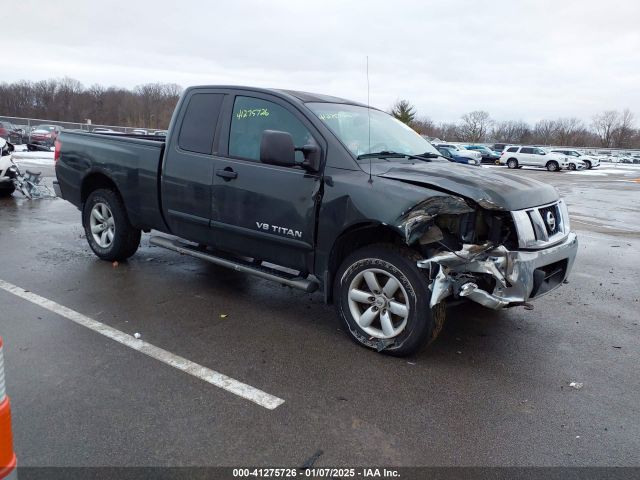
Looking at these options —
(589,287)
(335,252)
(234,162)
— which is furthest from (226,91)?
(589,287)

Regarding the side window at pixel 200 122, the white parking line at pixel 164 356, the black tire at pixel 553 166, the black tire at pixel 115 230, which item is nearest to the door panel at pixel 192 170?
the side window at pixel 200 122

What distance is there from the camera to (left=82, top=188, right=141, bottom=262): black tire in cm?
594

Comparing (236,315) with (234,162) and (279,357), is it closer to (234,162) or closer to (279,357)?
(279,357)

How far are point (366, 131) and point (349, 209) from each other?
1100 millimetres

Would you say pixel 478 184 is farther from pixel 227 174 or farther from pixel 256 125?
pixel 227 174

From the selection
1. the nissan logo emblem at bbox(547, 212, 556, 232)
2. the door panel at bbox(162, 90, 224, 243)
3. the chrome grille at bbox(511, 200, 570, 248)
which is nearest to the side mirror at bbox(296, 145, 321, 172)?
the door panel at bbox(162, 90, 224, 243)

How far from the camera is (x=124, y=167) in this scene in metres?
5.68

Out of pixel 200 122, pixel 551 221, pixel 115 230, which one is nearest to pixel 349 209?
pixel 551 221

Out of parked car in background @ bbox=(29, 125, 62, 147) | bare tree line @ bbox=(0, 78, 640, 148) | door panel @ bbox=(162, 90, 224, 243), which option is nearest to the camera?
door panel @ bbox=(162, 90, 224, 243)

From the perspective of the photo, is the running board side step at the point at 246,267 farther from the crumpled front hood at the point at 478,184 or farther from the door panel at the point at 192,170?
the crumpled front hood at the point at 478,184

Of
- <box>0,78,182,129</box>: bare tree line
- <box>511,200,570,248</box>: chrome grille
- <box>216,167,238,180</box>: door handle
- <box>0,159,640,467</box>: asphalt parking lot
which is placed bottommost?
<box>0,159,640,467</box>: asphalt parking lot

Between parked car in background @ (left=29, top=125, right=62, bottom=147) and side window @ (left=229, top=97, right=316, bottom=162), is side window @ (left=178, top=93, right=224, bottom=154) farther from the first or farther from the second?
parked car in background @ (left=29, top=125, right=62, bottom=147)

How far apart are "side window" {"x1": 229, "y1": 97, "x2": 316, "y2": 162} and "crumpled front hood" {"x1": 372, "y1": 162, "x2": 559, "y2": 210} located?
A: 743mm

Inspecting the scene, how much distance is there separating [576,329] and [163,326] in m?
3.66
